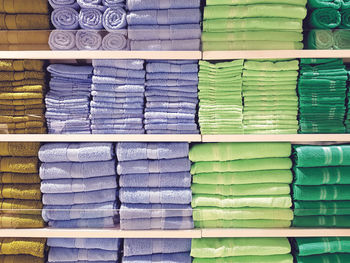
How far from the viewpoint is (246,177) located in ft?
3.72

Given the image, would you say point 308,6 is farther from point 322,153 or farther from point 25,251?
point 25,251

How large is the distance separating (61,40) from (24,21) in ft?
0.57

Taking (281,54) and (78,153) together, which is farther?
(78,153)

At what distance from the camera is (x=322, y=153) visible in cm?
108

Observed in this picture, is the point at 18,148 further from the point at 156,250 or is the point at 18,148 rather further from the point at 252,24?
the point at 252,24

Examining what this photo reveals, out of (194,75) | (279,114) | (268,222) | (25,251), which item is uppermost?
(194,75)

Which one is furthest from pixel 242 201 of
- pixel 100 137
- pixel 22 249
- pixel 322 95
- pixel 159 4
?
pixel 22 249

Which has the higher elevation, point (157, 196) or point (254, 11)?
point (254, 11)

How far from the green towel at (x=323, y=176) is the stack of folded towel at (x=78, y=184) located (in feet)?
2.61

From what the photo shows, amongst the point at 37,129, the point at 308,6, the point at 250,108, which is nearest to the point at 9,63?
the point at 37,129

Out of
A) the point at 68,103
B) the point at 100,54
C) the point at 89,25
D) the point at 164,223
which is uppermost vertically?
the point at 89,25

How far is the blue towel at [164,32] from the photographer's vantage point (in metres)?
1.03

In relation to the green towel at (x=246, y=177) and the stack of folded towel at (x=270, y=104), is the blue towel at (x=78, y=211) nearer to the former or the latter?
the green towel at (x=246, y=177)

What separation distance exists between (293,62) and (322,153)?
0.39 meters
